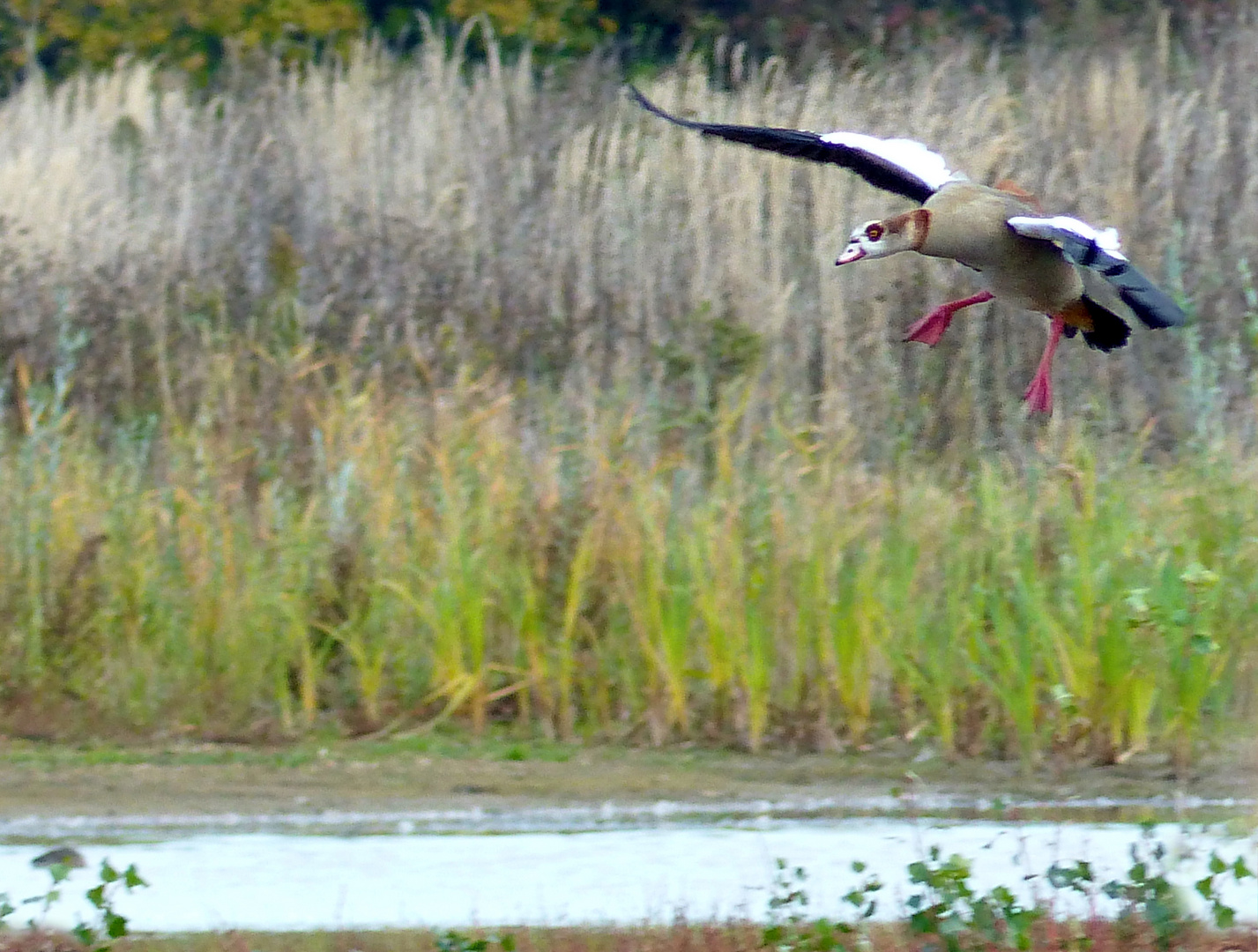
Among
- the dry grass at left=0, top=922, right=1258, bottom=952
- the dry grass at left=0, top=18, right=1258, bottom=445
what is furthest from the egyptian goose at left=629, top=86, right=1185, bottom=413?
the dry grass at left=0, top=18, right=1258, bottom=445

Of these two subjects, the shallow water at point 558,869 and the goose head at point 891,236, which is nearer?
the goose head at point 891,236

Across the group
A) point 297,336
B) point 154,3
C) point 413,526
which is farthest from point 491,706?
point 154,3

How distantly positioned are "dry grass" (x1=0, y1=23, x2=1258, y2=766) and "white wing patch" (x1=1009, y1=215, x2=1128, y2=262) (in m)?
1.51

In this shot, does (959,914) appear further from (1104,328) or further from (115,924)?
(115,924)

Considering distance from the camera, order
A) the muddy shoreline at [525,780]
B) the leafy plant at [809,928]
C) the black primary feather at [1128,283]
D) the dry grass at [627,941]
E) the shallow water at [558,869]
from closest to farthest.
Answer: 1. the black primary feather at [1128,283]
2. the leafy plant at [809,928]
3. the dry grass at [627,941]
4. the shallow water at [558,869]
5. the muddy shoreline at [525,780]

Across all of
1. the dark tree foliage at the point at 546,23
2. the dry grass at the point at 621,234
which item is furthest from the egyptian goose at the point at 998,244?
the dark tree foliage at the point at 546,23

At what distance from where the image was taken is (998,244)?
3.93 meters

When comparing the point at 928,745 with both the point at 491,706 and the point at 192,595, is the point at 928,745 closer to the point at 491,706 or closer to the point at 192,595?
the point at 491,706

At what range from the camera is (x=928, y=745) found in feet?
24.6

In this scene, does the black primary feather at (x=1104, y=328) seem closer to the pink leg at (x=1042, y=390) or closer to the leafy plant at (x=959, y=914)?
the pink leg at (x=1042, y=390)

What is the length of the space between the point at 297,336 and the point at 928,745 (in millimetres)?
4465

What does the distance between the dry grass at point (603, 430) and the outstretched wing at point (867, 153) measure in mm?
1254

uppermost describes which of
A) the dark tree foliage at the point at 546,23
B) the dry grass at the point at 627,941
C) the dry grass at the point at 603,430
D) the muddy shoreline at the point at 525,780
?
the dark tree foliage at the point at 546,23

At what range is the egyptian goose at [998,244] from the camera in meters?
3.77
